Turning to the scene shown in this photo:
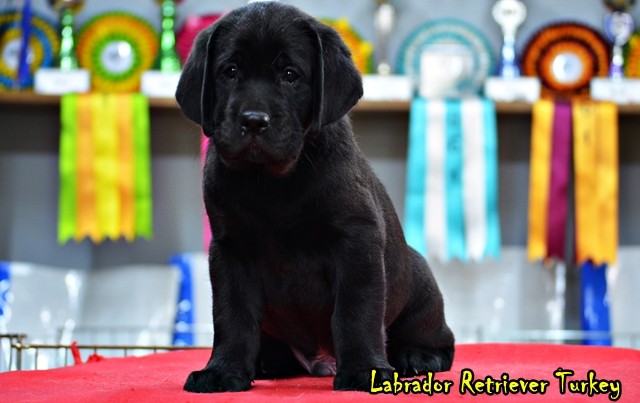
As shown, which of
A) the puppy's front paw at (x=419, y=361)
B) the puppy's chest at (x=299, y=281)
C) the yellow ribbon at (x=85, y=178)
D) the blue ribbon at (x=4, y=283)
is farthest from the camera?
the yellow ribbon at (x=85, y=178)

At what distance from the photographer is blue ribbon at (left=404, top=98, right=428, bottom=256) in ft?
12.1

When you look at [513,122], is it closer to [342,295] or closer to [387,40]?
[387,40]

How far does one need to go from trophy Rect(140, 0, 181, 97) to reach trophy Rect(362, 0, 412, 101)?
727 mm

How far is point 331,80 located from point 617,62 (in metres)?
2.53

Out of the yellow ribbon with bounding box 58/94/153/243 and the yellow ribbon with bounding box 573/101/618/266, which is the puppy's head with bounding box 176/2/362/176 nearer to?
the yellow ribbon with bounding box 58/94/153/243

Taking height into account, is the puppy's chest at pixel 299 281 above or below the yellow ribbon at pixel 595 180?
below

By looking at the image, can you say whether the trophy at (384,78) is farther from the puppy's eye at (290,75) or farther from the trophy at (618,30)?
the puppy's eye at (290,75)

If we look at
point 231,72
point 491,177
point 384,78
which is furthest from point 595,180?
point 231,72

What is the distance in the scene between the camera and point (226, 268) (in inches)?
64.8

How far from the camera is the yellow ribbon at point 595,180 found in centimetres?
372

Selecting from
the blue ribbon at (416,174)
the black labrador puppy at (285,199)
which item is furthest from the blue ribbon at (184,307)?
the black labrador puppy at (285,199)

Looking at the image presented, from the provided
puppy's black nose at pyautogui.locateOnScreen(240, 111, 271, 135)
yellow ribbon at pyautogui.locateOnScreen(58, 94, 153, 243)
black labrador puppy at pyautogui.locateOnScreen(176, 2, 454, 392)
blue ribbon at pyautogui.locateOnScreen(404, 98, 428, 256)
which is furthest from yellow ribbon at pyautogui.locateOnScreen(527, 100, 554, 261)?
puppy's black nose at pyautogui.locateOnScreen(240, 111, 271, 135)

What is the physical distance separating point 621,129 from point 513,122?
0.45 metres

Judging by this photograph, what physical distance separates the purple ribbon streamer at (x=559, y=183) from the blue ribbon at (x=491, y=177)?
0.21 meters
